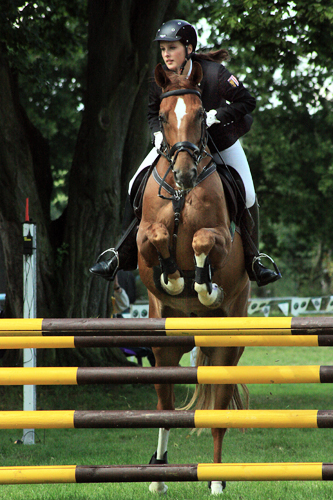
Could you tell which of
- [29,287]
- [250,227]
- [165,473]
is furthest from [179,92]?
[29,287]

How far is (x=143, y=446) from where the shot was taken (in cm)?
653

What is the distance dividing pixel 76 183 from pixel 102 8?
264 cm

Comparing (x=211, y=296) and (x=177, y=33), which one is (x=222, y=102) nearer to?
(x=177, y=33)

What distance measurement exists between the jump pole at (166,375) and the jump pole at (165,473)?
16.6 inches

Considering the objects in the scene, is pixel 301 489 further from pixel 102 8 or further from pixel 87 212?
pixel 102 8

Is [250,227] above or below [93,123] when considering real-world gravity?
below

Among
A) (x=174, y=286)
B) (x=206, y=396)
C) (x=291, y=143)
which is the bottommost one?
(x=206, y=396)

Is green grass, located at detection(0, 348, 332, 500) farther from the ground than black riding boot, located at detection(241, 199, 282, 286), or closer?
closer

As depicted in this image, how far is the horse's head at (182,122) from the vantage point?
403 cm

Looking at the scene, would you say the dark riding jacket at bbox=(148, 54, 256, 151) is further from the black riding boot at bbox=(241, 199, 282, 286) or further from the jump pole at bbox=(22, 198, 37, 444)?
the jump pole at bbox=(22, 198, 37, 444)

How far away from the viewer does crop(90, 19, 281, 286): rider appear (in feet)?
14.7

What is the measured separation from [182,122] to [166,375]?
1916mm

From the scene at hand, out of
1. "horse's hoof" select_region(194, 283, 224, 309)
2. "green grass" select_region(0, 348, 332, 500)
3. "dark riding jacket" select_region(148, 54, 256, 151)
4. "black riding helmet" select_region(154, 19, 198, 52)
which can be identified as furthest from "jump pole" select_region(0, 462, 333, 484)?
"black riding helmet" select_region(154, 19, 198, 52)

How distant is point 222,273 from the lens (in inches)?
178
